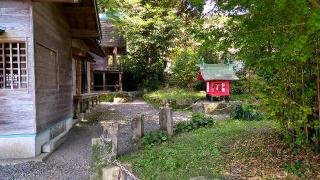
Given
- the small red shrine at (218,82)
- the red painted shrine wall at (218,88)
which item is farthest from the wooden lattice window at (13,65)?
the red painted shrine wall at (218,88)

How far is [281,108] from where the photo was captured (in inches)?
257

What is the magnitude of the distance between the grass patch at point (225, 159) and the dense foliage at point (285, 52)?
49cm

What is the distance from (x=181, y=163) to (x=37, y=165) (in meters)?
3.44

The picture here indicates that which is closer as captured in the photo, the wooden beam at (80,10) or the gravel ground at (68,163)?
the gravel ground at (68,163)

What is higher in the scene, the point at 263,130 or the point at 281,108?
the point at 281,108

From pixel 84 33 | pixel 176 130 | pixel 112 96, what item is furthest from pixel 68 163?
pixel 112 96

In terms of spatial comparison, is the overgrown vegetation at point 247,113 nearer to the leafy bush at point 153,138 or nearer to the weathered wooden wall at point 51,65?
the leafy bush at point 153,138

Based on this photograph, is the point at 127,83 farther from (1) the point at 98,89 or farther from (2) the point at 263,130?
(2) the point at 263,130

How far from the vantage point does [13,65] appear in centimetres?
841

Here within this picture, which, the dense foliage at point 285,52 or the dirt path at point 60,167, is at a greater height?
the dense foliage at point 285,52

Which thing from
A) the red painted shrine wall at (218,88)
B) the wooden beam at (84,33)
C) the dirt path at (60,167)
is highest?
the wooden beam at (84,33)

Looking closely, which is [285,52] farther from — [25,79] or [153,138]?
[25,79]

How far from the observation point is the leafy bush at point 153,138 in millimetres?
8984

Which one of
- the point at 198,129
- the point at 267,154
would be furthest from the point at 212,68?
the point at 267,154
